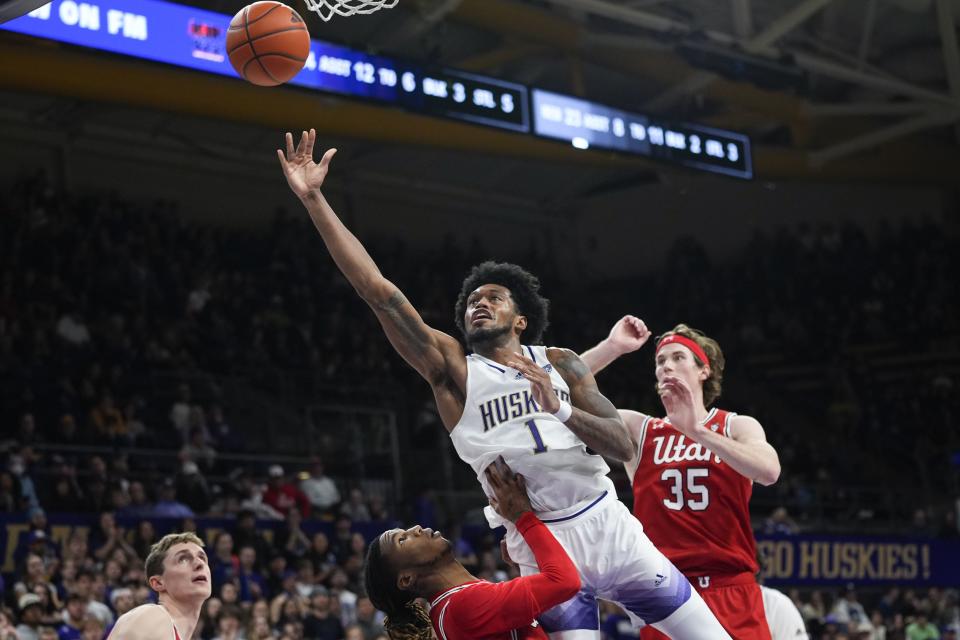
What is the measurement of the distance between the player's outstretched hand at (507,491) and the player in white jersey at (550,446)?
43mm

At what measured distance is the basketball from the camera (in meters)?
6.83

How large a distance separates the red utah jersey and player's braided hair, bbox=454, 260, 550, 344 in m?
0.86

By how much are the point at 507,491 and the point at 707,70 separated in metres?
12.0

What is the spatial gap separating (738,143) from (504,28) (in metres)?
3.82

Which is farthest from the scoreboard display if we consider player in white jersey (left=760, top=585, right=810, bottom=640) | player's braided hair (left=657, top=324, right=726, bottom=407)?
player in white jersey (left=760, top=585, right=810, bottom=640)

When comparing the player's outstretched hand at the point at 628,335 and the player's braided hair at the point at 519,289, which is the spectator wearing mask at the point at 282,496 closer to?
the player's outstretched hand at the point at 628,335

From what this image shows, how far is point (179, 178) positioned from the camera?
22.3m

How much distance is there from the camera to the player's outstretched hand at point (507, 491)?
202 inches

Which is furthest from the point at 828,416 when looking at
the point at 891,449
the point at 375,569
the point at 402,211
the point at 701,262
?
the point at 375,569

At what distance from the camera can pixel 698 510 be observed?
584 cm

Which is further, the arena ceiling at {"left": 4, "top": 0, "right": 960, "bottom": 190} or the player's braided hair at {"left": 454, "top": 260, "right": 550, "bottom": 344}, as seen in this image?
the arena ceiling at {"left": 4, "top": 0, "right": 960, "bottom": 190}

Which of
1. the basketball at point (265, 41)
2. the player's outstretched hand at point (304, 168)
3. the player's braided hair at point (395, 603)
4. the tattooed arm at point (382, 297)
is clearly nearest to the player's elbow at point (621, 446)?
the tattooed arm at point (382, 297)

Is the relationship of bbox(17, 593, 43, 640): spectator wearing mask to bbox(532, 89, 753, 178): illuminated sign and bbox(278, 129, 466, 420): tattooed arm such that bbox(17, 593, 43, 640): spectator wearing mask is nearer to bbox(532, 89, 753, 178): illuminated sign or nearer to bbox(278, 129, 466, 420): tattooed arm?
bbox(278, 129, 466, 420): tattooed arm

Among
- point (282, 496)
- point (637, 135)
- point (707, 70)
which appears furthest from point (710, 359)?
point (707, 70)
